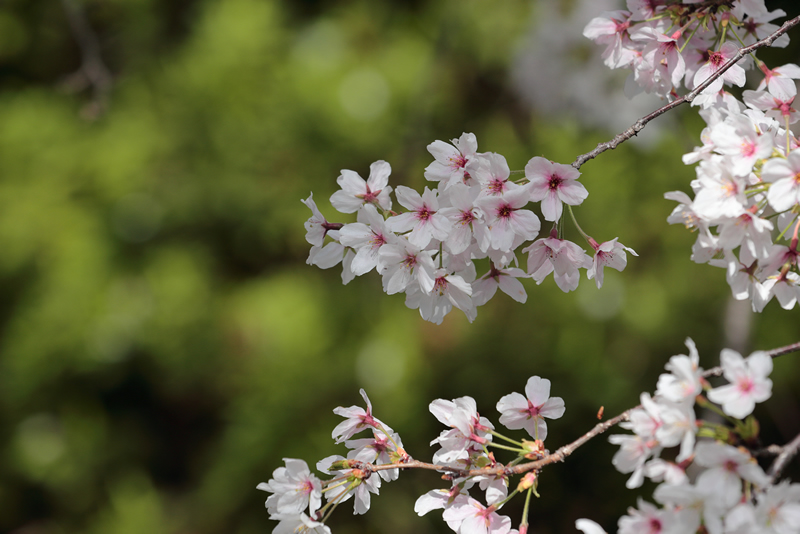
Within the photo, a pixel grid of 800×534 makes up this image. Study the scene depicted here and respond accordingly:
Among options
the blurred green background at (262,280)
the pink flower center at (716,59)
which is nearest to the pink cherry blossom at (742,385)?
the pink flower center at (716,59)

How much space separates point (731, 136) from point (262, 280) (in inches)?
63.9

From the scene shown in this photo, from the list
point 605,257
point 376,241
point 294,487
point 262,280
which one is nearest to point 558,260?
point 605,257

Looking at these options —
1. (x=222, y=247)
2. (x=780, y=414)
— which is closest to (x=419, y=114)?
(x=222, y=247)

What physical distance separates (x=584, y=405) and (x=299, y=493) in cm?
125

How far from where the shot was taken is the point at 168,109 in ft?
6.46

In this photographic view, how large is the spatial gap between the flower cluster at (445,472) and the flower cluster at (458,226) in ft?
0.30

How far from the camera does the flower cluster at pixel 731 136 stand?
16.1 inches

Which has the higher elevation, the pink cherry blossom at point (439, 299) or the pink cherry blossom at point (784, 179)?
the pink cherry blossom at point (784, 179)

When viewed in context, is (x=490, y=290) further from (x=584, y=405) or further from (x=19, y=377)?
(x=19, y=377)

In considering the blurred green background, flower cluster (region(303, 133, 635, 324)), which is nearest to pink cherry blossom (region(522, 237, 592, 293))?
flower cluster (region(303, 133, 635, 324))

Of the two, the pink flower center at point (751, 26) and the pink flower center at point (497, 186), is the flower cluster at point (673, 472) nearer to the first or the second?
the pink flower center at point (497, 186)

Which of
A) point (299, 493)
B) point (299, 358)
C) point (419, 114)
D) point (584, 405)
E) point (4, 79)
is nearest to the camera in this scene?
point (299, 493)

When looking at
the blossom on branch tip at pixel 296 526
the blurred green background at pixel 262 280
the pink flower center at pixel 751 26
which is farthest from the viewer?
the blurred green background at pixel 262 280

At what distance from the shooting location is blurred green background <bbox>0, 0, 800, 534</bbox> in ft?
5.24
